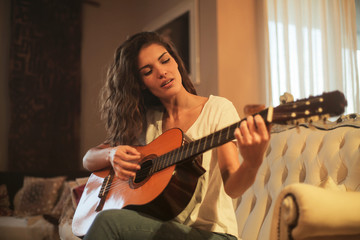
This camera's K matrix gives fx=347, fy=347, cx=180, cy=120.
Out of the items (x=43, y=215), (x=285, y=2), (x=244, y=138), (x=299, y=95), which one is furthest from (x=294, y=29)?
(x=43, y=215)

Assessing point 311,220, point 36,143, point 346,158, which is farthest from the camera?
point 36,143

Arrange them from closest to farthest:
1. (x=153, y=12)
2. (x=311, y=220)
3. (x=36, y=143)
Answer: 1. (x=311, y=220)
2. (x=36, y=143)
3. (x=153, y=12)

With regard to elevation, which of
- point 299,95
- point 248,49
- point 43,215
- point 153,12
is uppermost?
point 153,12

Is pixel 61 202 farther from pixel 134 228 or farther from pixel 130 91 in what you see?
pixel 134 228

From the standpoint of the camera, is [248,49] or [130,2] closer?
[248,49]

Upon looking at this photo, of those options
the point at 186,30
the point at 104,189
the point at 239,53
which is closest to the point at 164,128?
the point at 104,189

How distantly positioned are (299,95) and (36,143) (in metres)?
2.83

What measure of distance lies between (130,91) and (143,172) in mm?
443

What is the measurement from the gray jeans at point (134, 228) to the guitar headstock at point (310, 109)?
17.5 inches

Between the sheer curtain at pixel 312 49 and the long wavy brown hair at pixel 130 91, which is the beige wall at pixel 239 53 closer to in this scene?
the sheer curtain at pixel 312 49

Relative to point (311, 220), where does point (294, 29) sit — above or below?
above

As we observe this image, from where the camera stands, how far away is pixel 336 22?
2.77 m

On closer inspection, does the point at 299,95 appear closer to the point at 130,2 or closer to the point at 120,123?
the point at 120,123

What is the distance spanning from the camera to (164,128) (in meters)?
1.46
